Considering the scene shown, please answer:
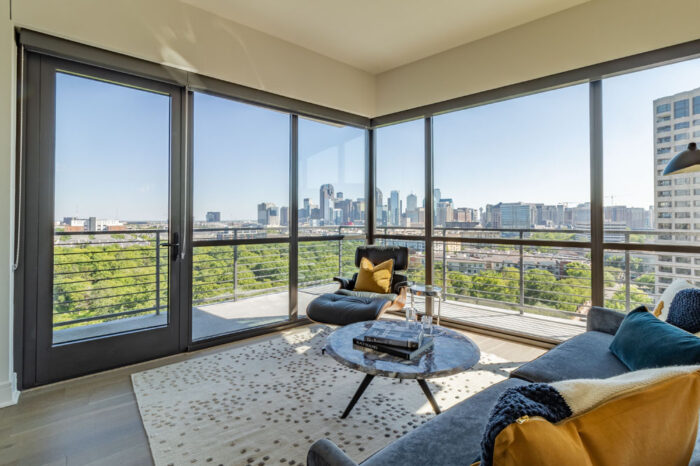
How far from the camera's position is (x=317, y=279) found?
441cm

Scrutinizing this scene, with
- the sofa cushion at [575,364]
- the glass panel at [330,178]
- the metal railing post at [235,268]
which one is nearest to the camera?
the sofa cushion at [575,364]

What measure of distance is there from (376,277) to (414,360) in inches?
72.9

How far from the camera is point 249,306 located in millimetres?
3918

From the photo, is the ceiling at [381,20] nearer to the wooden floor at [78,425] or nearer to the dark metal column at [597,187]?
the dark metal column at [597,187]

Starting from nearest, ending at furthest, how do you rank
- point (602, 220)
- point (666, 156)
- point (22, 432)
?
point (22, 432)
point (666, 156)
point (602, 220)

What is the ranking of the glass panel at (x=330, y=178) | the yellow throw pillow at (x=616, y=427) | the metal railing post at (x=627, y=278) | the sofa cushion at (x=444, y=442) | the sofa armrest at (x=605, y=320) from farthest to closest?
the glass panel at (x=330, y=178) → the metal railing post at (x=627, y=278) → the sofa armrest at (x=605, y=320) → the sofa cushion at (x=444, y=442) → the yellow throw pillow at (x=616, y=427)

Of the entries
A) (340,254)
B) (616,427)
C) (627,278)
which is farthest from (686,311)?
(340,254)

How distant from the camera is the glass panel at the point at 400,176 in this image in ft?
14.6

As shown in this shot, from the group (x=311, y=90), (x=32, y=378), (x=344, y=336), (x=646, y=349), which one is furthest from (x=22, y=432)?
(x=311, y=90)

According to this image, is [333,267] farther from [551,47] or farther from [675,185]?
[675,185]

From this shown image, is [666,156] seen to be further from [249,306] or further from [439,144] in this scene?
[249,306]

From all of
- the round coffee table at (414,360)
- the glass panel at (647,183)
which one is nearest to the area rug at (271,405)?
the round coffee table at (414,360)

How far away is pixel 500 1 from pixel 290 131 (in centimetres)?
230

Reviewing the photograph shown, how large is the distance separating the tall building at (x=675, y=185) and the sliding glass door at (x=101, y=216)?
397cm
